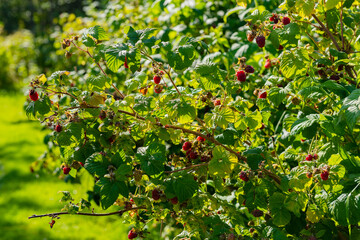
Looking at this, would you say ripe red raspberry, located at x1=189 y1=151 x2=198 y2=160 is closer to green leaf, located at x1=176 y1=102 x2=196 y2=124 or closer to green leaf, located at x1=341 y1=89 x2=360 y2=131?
green leaf, located at x1=176 y1=102 x2=196 y2=124

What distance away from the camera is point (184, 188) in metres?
1.67

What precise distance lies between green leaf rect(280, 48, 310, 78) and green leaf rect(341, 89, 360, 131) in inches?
13.6

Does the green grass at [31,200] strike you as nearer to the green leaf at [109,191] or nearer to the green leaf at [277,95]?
the green leaf at [109,191]

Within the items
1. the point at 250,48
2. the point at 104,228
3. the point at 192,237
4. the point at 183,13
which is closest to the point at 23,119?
the point at 104,228

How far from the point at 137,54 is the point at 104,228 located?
2.64m

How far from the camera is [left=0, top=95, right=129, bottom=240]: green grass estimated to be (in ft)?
12.5

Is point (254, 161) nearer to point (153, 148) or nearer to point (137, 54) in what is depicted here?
point (153, 148)

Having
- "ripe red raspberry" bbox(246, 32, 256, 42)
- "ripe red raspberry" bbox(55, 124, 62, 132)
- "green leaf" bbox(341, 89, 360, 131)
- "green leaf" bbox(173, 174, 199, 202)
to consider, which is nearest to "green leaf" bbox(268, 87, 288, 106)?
"ripe red raspberry" bbox(246, 32, 256, 42)

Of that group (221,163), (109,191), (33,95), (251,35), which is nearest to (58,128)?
(33,95)

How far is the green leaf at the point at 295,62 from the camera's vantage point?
5.75ft

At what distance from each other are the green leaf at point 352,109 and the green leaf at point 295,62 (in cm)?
34

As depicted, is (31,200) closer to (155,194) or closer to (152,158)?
(155,194)

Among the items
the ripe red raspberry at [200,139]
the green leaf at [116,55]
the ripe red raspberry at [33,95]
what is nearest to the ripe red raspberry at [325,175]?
the ripe red raspberry at [200,139]

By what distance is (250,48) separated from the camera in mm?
2727
